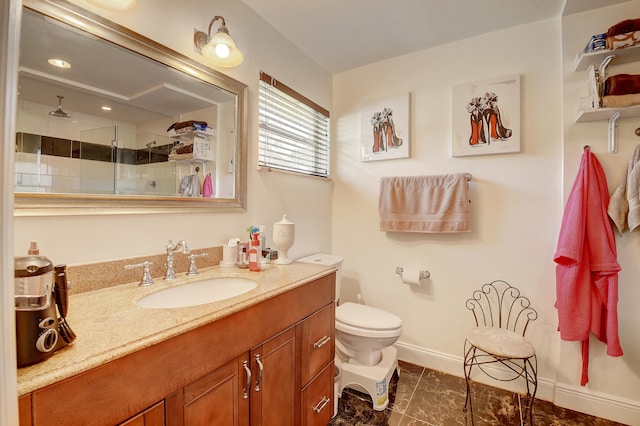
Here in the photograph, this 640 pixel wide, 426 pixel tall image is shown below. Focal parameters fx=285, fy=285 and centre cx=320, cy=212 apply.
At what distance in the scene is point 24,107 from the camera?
911 mm

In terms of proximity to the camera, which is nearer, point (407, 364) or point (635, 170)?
point (635, 170)

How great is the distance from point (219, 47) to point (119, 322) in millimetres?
1215

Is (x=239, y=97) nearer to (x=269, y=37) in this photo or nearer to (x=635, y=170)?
(x=269, y=37)

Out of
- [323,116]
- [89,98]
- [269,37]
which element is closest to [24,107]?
[89,98]

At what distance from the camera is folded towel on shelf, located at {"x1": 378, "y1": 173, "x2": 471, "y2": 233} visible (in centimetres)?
197

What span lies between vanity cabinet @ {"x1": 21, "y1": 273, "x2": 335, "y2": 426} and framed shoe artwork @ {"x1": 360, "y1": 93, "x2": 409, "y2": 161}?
126cm

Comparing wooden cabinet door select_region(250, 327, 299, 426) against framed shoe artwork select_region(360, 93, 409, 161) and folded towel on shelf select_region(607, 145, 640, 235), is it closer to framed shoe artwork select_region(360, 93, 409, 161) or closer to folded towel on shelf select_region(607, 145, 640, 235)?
framed shoe artwork select_region(360, 93, 409, 161)

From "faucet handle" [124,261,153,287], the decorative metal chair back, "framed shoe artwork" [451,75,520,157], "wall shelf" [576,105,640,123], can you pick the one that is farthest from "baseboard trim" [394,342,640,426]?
"faucet handle" [124,261,153,287]

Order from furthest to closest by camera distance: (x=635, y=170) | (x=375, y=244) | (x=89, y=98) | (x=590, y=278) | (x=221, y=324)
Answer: (x=375, y=244) < (x=590, y=278) < (x=635, y=170) < (x=89, y=98) < (x=221, y=324)

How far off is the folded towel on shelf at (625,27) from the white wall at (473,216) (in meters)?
0.21

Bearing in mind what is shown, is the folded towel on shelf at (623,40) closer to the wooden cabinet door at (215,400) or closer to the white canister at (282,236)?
the white canister at (282,236)

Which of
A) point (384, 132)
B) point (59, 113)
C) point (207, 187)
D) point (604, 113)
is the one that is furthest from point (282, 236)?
point (604, 113)

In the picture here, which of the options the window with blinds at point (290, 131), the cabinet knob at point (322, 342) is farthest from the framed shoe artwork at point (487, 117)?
the cabinet knob at point (322, 342)

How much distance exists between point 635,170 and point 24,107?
2.66 m
